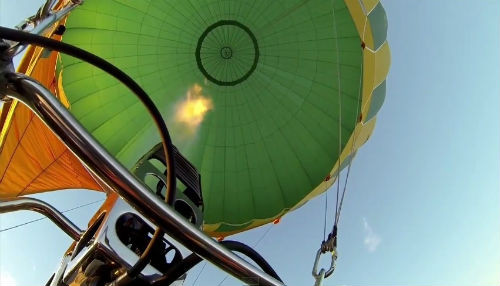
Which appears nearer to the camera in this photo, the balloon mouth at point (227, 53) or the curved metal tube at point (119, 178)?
the curved metal tube at point (119, 178)

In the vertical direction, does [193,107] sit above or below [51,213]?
below

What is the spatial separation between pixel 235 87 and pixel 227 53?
48 cm

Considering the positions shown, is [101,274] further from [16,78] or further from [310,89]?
[310,89]

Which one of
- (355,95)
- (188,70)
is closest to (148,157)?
(188,70)

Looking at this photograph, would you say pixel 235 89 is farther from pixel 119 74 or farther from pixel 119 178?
pixel 119 178

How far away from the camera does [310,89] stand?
568 cm

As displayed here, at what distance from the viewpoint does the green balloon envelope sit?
17.9ft

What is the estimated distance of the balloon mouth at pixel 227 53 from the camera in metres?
5.64

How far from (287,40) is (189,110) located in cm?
154

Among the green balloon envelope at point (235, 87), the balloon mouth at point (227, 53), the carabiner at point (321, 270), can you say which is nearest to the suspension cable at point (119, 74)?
the carabiner at point (321, 270)

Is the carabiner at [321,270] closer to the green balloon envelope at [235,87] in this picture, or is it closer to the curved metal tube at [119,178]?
the curved metal tube at [119,178]

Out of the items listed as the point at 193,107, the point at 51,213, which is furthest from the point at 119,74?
the point at 193,107

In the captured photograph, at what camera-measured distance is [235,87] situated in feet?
19.0

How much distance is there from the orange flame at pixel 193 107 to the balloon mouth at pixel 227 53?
263 mm
